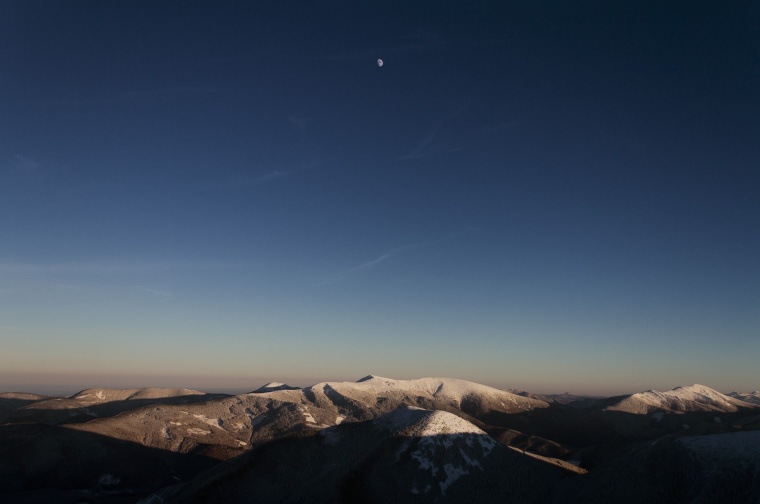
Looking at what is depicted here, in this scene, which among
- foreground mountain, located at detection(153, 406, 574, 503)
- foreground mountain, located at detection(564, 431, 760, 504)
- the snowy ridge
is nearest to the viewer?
foreground mountain, located at detection(564, 431, 760, 504)

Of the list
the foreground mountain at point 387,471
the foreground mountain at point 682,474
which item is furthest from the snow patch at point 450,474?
the foreground mountain at point 682,474

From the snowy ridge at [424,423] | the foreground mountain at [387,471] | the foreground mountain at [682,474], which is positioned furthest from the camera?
the snowy ridge at [424,423]

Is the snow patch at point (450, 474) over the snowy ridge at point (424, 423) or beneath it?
beneath

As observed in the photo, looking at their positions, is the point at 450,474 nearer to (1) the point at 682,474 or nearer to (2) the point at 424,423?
(2) the point at 424,423

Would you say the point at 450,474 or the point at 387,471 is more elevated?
the point at 387,471

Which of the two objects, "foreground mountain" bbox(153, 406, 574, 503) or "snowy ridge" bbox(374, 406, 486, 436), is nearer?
"foreground mountain" bbox(153, 406, 574, 503)

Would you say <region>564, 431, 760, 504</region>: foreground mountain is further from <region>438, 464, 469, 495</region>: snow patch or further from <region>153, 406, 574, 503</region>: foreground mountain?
<region>438, 464, 469, 495</region>: snow patch

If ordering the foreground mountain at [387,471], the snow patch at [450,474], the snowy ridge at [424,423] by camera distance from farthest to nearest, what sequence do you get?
the snowy ridge at [424,423]
the snow patch at [450,474]
the foreground mountain at [387,471]

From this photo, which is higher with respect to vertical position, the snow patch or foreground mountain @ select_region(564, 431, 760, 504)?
foreground mountain @ select_region(564, 431, 760, 504)

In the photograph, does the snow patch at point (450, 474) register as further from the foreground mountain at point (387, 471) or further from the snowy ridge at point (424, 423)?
the snowy ridge at point (424, 423)

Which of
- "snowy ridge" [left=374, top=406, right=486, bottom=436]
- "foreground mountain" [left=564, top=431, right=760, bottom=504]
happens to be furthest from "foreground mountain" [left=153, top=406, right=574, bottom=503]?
"foreground mountain" [left=564, top=431, right=760, bottom=504]

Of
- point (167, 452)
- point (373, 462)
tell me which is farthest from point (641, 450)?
point (167, 452)

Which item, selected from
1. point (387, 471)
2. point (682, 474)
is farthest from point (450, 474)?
point (682, 474)
